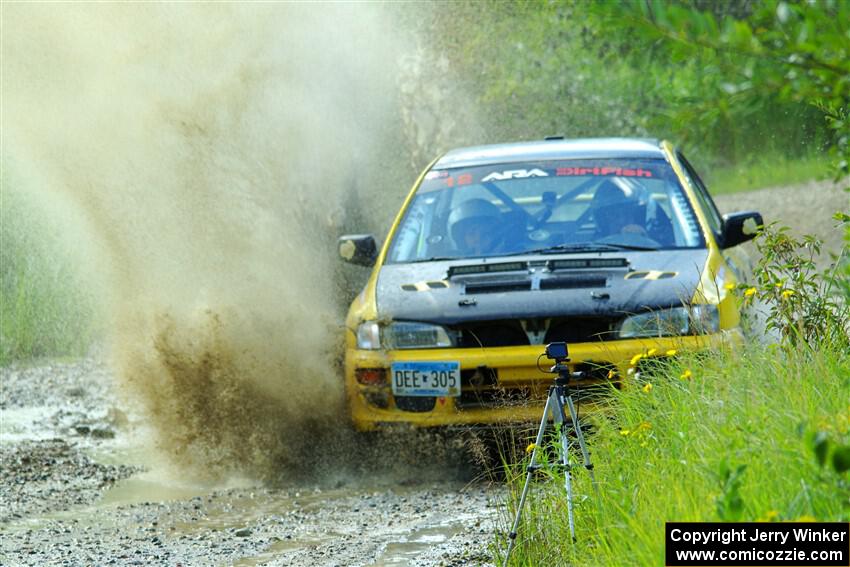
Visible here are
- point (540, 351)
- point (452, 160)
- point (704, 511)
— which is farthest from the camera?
point (452, 160)

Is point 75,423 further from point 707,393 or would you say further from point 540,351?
point 707,393

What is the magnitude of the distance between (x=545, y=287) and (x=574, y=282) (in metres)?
0.14

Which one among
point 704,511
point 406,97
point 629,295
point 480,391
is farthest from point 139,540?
point 406,97

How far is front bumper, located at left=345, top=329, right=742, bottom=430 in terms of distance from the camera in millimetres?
6539

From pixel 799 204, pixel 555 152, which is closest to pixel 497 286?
pixel 555 152

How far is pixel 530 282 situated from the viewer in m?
7.01

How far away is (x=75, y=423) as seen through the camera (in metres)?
9.80

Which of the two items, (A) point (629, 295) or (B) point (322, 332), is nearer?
(A) point (629, 295)

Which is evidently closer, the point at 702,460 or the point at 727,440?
the point at 702,460

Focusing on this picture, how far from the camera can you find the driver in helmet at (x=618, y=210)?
25.6 feet

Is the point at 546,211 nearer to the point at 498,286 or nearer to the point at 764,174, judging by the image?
the point at 498,286

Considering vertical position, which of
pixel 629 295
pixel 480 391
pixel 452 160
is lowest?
pixel 480 391

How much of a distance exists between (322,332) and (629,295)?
89.5 inches

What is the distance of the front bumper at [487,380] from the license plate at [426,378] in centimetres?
3
